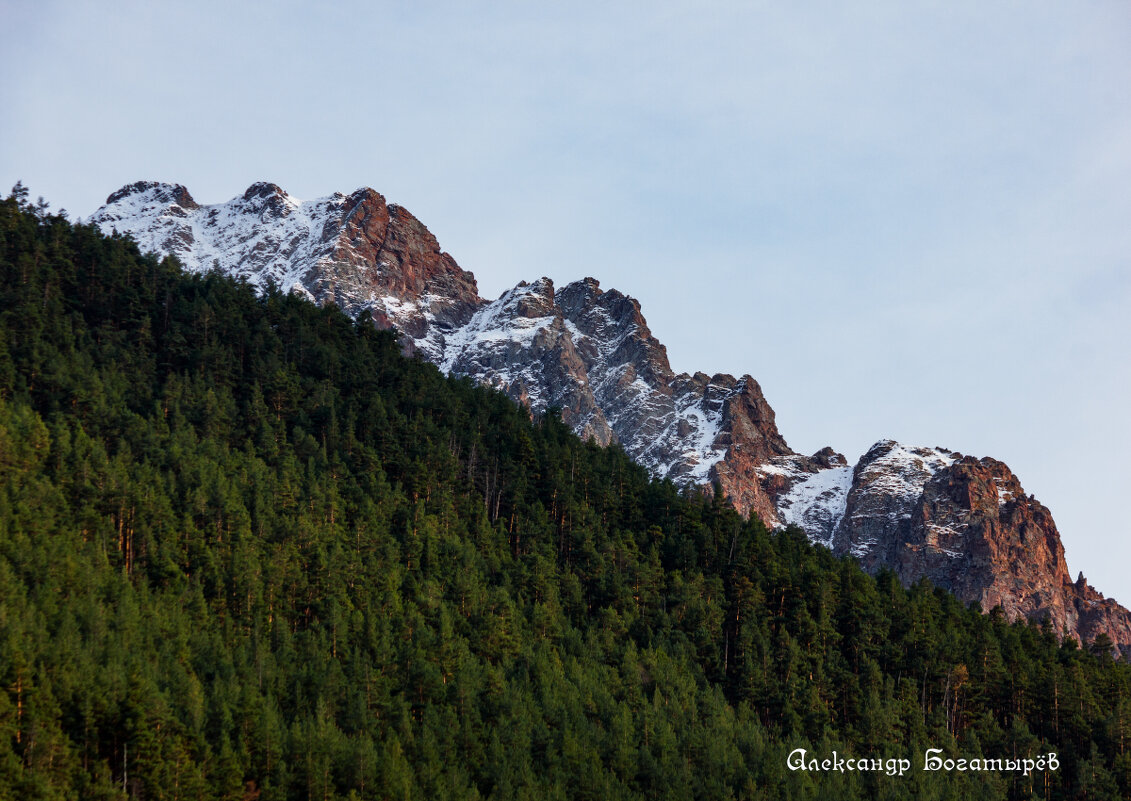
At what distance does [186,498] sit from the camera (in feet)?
339

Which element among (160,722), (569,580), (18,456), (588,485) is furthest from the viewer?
(588,485)

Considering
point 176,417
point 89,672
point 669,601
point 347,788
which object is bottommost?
point 347,788

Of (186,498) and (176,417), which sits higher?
(176,417)

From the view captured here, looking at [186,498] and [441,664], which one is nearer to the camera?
[441,664]

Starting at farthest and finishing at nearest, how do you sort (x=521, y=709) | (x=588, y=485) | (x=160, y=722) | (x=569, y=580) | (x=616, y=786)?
(x=588, y=485), (x=569, y=580), (x=521, y=709), (x=616, y=786), (x=160, y=722)

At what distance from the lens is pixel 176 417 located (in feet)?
396

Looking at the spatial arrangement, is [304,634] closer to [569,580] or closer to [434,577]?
[434,577]

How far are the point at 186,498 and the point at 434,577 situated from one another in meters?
25.2

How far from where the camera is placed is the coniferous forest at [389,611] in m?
77.6

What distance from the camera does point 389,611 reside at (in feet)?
331

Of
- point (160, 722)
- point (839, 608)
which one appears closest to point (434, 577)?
point (160, 722)

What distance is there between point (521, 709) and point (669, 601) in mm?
34593

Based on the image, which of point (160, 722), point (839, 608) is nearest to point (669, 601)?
point (839, 608)

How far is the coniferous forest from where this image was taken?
7762 cm
